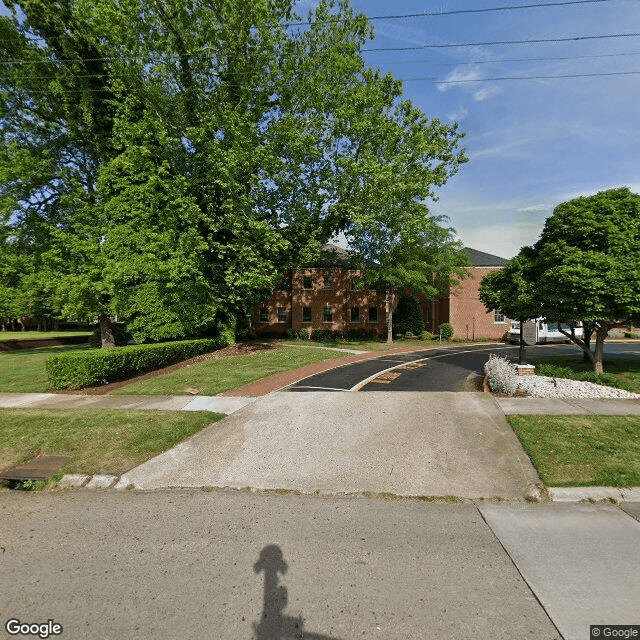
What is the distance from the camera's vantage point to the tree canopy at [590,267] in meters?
9.77

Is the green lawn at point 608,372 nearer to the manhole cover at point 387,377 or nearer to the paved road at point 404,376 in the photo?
the paved road at point 404,376

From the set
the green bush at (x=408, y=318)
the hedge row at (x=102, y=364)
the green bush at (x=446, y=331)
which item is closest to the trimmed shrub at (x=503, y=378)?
the hedge row at (x=102, y=364)

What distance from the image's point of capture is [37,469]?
5.87 m

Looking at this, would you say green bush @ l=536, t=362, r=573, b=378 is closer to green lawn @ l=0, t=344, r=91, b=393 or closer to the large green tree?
the large green tree

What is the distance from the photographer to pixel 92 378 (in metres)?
11.7

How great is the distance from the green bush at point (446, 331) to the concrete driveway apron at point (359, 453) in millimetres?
20879

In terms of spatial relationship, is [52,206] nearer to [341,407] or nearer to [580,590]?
[341,407]

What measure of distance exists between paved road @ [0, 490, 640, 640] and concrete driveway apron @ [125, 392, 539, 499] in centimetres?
52

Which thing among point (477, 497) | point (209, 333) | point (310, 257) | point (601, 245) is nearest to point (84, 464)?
point (477, 497)

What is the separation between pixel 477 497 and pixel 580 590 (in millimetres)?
1770

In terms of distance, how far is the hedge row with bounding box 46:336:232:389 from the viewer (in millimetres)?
11453

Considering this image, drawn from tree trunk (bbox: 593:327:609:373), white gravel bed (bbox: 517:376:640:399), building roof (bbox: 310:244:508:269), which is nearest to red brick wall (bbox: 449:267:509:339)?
building roof (bbox: 310:244:508:269)

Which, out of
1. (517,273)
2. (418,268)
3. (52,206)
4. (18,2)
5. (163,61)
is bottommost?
(517,273)

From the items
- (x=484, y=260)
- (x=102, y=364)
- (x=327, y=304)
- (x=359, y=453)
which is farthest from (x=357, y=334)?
(x=359, y=453)
